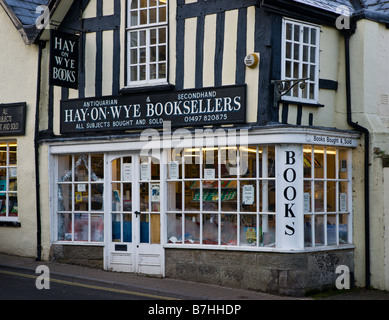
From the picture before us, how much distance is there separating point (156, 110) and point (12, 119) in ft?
12.8

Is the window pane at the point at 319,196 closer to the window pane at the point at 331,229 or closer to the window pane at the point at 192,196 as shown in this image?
the window pane at the point at 331,229

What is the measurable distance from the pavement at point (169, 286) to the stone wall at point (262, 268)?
149 mm

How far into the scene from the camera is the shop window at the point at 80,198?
13719 millimetres

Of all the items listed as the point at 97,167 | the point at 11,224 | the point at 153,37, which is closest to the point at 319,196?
the point at 153,37

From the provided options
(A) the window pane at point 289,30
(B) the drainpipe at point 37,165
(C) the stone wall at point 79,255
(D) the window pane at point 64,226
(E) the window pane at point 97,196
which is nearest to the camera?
(A) the window pane at point 289,30

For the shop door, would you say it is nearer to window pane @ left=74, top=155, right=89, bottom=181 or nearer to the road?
window pane @ left=74, top=155, right=89, bottom=181

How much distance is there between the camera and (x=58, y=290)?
11.3m

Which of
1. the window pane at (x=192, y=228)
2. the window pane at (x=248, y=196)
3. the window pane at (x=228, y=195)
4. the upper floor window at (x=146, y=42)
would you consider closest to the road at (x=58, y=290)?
the window pane at (x=192, y=228)

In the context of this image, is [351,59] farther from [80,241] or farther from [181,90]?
[80,241]

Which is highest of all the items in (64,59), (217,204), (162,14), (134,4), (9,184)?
(134,4)

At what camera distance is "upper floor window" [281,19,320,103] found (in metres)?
12.1

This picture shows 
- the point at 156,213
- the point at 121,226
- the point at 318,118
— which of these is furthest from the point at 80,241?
the point at 318,118

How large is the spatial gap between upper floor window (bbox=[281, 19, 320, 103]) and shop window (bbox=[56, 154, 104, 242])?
4303 mm

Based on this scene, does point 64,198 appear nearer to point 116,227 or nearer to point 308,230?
point 116,227
